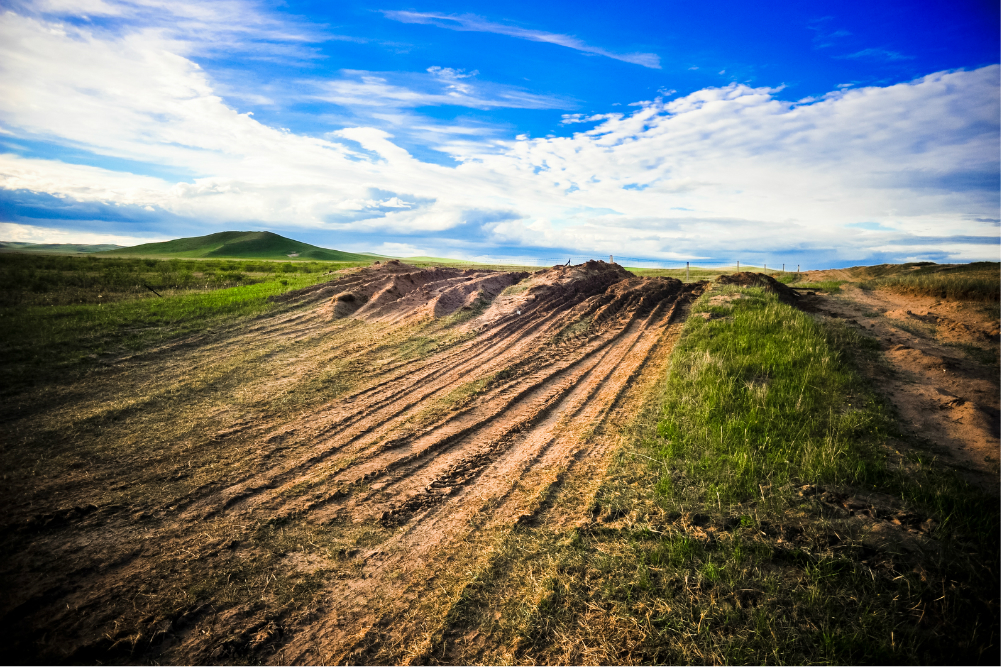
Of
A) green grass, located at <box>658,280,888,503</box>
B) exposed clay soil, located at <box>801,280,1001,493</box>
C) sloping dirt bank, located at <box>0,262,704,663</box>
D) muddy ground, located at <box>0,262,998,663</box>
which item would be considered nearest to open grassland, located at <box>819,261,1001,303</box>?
exposed clay soil, located at <box>801,280,1001,493</box>

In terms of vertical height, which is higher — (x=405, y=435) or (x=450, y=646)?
(x=405, y=435)

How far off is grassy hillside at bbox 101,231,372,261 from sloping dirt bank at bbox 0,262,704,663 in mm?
107861

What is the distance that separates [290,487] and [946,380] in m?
10.6

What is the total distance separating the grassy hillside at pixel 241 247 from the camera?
10925 cm

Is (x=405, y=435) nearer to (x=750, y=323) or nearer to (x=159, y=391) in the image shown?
(x=159, y=391)

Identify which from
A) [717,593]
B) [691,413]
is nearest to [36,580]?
[717,593]

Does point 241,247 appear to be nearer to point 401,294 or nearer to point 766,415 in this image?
point 401,294

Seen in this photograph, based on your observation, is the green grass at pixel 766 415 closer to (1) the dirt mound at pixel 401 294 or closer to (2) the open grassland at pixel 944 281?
(1) the dirt mound at pixel 401 294

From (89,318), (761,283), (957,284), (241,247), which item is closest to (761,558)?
(761,283)

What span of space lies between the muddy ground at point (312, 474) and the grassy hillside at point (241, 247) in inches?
4243

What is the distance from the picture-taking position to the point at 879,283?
21344 mm

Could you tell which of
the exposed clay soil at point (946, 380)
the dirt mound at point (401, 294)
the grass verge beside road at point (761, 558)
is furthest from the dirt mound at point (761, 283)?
the grass verge beside road at point (761, 558)

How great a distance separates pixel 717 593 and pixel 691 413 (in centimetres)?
332

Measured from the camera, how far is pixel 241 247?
114625 mm
